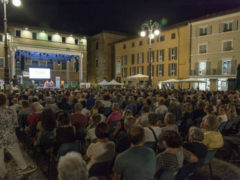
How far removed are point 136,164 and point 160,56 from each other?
115 feet

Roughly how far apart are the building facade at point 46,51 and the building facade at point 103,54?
201 inches

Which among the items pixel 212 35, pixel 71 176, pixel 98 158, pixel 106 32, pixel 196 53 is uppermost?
pixel 106 32

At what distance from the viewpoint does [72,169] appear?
5.55 ft

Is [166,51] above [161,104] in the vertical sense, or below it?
above

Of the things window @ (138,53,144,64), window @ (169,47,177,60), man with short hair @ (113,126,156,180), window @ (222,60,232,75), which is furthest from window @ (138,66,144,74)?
man with short hair @ (113,126,156,180)

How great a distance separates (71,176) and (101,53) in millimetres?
44744

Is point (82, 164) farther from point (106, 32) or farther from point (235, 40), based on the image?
point (106, 32)

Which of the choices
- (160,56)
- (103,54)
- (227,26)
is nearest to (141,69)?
(160,56)

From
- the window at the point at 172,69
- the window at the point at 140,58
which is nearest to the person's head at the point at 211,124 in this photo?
the window at the point at 172,69

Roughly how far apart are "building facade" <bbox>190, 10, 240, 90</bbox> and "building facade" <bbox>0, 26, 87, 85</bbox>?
1921 cm

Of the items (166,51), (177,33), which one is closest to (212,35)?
(177,33)

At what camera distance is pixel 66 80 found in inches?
1575

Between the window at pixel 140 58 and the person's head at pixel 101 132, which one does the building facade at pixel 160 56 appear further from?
the person's head at pixel 101 132

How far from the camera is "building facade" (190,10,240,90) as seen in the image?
87.1 ft
